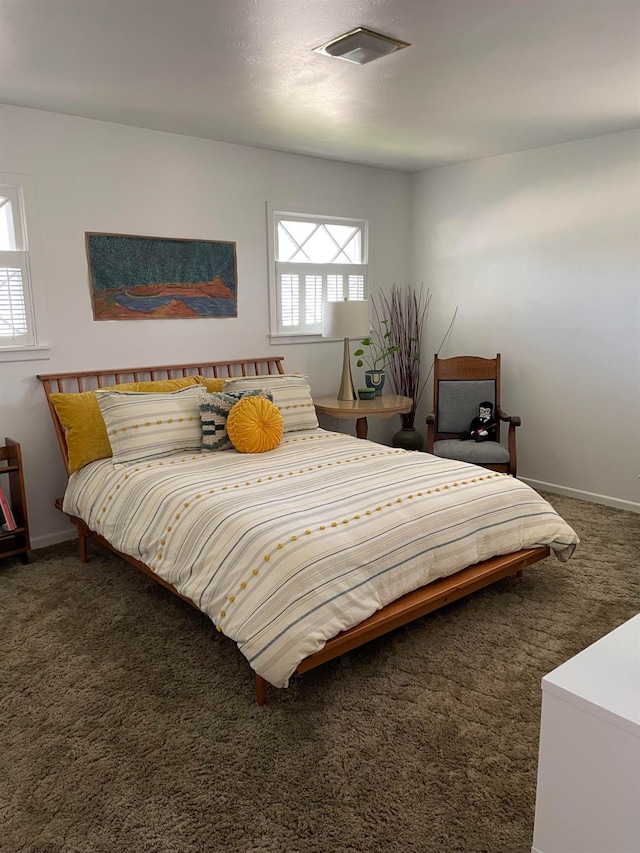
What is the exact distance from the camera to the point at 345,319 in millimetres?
4699

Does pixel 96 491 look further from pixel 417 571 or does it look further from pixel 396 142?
pixel 396 142

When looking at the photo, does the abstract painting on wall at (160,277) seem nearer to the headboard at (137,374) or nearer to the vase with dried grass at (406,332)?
the headboard at (137,374)

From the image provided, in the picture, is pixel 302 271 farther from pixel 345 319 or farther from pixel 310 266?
pixel 345 319

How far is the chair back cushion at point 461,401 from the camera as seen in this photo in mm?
4879

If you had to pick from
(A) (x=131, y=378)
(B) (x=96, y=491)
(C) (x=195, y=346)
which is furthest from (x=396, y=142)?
(B) (x=96, y=491)

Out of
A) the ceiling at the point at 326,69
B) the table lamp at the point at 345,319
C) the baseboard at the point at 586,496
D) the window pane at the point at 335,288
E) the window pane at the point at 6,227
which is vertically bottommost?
Result: the baseboard at the point at 586,496

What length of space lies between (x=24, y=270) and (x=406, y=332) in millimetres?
3197

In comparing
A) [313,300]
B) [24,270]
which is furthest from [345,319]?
[24,270]

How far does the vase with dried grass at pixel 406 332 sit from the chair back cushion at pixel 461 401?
2.20 ft

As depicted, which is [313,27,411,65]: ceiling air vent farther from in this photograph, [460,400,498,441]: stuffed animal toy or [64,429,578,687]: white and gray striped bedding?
[460,400,498,441]: stuffed animal toy

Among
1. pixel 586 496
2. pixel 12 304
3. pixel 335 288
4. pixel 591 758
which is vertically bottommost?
pixel 586 496

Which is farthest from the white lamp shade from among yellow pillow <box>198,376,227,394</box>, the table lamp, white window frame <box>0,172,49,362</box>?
white window frame <box>0,172,49,362</box>

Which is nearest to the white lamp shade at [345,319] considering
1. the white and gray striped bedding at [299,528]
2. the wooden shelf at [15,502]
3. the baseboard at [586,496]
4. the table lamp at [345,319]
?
the table lamp at [345,319]

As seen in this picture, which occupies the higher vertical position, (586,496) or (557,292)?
(557,292)
